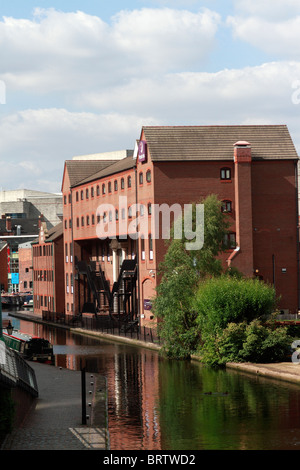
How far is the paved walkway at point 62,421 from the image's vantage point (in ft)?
85.0

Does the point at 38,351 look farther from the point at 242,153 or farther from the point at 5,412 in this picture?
the point at 242,153

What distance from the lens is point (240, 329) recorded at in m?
45.9

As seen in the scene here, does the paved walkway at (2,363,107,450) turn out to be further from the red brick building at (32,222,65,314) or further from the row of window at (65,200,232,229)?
the red brick building at (32,222,65,314)

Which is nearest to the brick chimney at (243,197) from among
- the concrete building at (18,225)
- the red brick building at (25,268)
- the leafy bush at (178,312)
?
the leafy bush at (178,312)

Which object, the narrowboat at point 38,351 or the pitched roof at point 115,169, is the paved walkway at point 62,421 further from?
the pitched roof at point 115,169

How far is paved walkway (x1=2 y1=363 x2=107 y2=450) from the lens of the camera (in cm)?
2591

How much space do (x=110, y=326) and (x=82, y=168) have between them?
26326 mm

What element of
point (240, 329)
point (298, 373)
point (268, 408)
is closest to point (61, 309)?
point (240, 329)

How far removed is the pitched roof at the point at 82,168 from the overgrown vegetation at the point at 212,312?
37.7 meters

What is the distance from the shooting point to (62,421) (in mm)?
29875

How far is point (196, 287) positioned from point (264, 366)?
939 centimetres

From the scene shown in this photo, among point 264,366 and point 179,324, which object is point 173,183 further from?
point 264,366

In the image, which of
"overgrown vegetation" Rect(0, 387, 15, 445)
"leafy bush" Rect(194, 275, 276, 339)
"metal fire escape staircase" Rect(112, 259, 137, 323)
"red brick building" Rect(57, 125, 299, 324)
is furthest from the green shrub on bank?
"metal fire escape staircase" Rect(112, 259, 137, 323)

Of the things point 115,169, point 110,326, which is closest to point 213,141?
point 115,169
